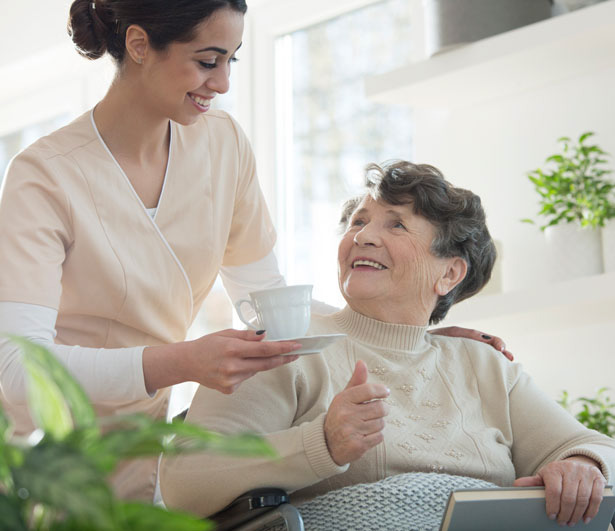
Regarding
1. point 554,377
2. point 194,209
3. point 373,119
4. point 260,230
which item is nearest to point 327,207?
point 373,119

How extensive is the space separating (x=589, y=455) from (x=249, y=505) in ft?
2.00

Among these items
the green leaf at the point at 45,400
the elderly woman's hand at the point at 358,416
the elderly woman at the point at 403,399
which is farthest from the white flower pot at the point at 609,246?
the green leaf at the point at 45,400

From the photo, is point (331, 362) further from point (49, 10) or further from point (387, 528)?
point (49, 10)

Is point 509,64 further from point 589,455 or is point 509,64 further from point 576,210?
point 589,455

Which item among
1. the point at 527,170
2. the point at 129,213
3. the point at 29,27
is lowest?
the point at 129,213

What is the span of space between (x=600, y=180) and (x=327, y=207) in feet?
4.10

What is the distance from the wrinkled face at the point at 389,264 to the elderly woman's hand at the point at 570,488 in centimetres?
44

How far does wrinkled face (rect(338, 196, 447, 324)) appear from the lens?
1.72m

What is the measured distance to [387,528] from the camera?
1.35 metres

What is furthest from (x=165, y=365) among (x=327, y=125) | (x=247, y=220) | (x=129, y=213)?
(x=327, y=125)

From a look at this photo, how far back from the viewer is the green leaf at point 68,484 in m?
0.41

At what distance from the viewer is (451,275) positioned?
1832 mm

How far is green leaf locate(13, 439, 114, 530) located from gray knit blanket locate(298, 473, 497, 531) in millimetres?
971

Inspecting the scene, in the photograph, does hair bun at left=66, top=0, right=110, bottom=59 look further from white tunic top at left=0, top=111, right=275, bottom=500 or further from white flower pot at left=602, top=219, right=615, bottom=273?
white flower pot at left=602, top=219, right=615, bottom=273
